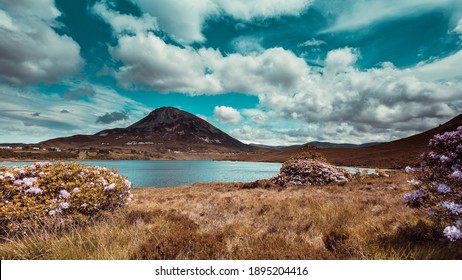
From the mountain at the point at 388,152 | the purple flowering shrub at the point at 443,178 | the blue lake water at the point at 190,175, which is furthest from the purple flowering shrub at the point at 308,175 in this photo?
the mountain at the point at 388,152

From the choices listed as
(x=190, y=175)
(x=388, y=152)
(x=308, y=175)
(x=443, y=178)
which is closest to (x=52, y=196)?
(x=443, y=178)

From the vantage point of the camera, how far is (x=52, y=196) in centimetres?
768

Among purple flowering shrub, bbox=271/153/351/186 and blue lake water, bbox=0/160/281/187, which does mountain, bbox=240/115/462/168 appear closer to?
blue lake water, bbox=0/160/281/187

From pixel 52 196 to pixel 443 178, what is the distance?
10459 mm

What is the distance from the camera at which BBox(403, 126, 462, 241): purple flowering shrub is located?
490cm

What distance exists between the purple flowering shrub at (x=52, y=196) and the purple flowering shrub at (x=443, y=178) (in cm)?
873

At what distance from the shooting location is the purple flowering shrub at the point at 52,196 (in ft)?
22.6

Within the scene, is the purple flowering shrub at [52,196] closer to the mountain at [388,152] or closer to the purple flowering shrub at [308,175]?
the purple flowering shrub at [308,175]

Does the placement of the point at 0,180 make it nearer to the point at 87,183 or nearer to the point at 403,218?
the point at 87,183

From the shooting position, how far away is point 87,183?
8305 millimetres

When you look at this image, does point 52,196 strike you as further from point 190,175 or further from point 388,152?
point 388,152

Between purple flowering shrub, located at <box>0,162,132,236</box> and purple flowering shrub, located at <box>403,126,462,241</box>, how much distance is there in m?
8.73

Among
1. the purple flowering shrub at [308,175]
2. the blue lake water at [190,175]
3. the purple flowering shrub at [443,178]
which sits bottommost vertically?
the blue lake water at [190,175]

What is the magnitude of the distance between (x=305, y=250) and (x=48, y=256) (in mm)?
5855
